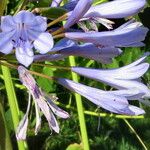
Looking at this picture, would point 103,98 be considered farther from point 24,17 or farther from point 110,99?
point 24,17

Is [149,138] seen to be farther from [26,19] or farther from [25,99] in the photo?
[26,19]

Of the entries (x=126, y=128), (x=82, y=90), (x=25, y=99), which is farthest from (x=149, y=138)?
(x=82, y=90)

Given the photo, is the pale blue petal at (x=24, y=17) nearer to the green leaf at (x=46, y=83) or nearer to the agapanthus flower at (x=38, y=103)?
the agapanthus flower at (x=38, y=103)

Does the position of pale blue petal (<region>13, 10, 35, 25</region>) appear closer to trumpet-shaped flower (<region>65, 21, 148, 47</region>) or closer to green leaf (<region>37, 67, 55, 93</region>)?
trumpet-shaped flower (<region>65, 21, 148, 47</region>)

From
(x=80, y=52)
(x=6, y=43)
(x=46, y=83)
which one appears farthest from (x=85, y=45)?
(x=46, y=83)

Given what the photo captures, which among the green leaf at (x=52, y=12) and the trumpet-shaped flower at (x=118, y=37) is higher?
the green leaf at (x=52, y=12)

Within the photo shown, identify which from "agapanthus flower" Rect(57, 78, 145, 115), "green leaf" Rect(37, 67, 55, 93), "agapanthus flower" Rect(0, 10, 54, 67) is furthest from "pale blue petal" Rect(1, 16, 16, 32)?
"green leaf" Rect(37, 67, 55, 93)

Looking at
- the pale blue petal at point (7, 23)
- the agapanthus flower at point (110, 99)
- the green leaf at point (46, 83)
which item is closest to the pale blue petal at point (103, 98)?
the agapanthus flower at point (110, 99)
